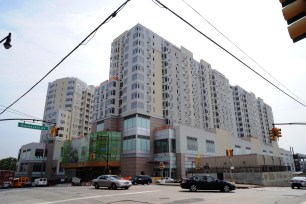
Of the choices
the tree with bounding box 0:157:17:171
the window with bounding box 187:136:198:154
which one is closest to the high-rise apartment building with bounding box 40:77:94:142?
the tree with bounding box 0:157:17:171

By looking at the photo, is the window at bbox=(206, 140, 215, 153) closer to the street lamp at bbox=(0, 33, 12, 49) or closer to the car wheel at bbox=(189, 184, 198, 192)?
the car wheel at bbox=(189, 184, 198, 192)

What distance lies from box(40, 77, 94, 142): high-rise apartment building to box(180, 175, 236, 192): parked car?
104 metres

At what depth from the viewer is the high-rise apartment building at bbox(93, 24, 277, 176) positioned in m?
63.1

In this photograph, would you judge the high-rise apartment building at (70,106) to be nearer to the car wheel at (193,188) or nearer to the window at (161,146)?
the window at (161,146)

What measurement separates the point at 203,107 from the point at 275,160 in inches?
1841

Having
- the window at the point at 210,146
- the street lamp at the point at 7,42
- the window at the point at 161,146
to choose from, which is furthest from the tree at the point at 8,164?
the street lamp at the point at 7,42

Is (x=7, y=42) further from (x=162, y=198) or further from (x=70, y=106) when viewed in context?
(x=70, y=106)

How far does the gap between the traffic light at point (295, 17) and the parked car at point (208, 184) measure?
1963 centimetres

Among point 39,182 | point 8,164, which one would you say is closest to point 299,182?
point 39,182

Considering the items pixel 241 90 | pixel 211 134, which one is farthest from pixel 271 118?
pixel 211 134

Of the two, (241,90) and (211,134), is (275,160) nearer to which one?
(211,134)

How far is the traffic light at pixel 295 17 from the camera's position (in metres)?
3.97

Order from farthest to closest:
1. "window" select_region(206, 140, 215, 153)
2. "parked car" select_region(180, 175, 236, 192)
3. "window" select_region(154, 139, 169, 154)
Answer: "window" select_region(206, 140, 215, 153) → "window" select_region(154, 139, 169, 154) → "parked car" select_region(180, 175, 236, 192)

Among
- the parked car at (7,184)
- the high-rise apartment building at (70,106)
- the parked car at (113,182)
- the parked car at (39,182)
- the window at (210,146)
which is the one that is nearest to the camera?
the parked car at (113,182)
